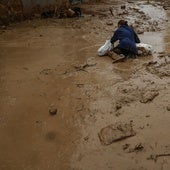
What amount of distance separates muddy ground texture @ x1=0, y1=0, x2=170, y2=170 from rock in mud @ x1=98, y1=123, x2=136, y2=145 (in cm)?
1

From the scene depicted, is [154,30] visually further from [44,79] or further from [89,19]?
[44,79]

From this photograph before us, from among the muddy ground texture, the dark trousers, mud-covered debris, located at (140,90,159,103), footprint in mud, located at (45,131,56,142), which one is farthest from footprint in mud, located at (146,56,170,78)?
footprint in mud, located at (45,131,56,142)

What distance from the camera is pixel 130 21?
11.1 m

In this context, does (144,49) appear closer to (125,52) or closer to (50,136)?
(125,52)

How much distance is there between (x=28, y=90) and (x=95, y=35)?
3.84 meters

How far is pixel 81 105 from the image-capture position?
229 inches

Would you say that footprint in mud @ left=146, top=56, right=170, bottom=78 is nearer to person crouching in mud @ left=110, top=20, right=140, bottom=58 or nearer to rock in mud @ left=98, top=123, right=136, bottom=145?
person crouching in mud @ left=110, top=20, right=140, bottom=58

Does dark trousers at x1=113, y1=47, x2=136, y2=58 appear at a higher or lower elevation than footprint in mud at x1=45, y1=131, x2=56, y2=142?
lower

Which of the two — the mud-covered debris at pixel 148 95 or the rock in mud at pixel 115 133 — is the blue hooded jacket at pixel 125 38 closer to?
the mud-covered debris at pixel 148 95

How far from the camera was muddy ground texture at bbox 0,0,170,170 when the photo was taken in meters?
4.62

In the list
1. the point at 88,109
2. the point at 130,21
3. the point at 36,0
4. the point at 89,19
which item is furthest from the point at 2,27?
the point at 88,109

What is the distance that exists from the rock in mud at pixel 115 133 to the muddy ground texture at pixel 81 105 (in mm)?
14

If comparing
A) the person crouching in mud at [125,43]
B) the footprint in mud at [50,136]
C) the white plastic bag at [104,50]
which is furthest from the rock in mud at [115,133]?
the white plastic bag at [104,50]

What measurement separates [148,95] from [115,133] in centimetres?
129
